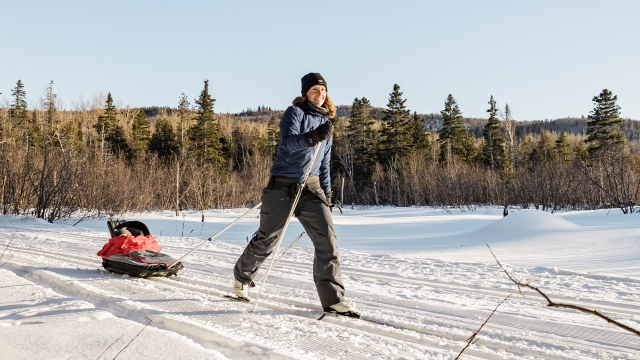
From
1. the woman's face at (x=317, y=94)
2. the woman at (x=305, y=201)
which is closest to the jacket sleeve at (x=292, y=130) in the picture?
the woman at (x=305, y=201)

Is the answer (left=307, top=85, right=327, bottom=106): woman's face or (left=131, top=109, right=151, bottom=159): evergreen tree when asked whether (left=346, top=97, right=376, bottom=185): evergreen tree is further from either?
(left=307, top=85, right=327, bottom=106): woman's face

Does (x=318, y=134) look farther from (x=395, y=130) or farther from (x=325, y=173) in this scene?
(x=395, y=130)

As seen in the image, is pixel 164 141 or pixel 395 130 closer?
pixel 395 130

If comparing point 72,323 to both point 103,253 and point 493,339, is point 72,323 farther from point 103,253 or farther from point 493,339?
point 493,339

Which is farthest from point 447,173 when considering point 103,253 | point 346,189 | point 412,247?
point 103,253

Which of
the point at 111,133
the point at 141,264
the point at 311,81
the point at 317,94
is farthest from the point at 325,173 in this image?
the point at 111,133

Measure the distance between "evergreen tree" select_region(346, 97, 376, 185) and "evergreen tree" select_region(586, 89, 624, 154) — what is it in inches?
773

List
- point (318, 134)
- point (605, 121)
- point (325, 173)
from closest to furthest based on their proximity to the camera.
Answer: point (318, 134) < point (325, 173) < point (605, 121)

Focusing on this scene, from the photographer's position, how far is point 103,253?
518 centimetres

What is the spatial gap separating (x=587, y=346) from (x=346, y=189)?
142 ft

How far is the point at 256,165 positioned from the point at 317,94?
29838mm

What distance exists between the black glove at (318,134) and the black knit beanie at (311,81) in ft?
1.48

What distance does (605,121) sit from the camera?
40.1 m

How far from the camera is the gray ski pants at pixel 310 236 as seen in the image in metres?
3.59
